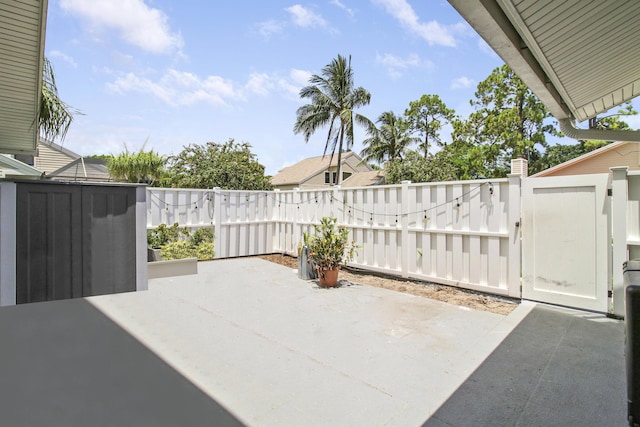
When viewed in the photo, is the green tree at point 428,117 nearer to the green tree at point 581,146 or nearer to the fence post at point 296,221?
the green tree at point 581,146

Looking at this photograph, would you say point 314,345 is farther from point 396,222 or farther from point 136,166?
point 136,166

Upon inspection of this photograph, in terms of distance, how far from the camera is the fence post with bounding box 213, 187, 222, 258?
8.13 metres

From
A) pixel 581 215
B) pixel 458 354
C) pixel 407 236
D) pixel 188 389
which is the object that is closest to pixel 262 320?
pixel 188 389

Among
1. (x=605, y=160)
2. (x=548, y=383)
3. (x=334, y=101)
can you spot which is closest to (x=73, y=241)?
(x=548, y=383)

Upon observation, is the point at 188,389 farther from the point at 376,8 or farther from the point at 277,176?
the point at 277,176

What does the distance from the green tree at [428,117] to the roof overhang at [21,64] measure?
865 inches

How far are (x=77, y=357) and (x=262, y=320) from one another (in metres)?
1.82

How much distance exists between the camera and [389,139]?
72.6ft

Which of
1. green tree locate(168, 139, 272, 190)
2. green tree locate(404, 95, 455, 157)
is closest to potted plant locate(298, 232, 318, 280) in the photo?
green tree locate(168, 139, 272, 190)

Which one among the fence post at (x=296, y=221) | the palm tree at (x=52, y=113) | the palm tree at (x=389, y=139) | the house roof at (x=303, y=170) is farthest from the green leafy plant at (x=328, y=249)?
the house roof at (x=303, y=170)

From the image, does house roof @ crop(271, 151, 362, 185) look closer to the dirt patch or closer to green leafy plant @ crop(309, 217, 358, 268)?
the dirt patch

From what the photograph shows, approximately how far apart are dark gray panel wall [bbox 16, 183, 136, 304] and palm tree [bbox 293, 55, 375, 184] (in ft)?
56.7

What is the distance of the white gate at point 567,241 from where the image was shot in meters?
3.94

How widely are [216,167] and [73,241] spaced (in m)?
11.1
